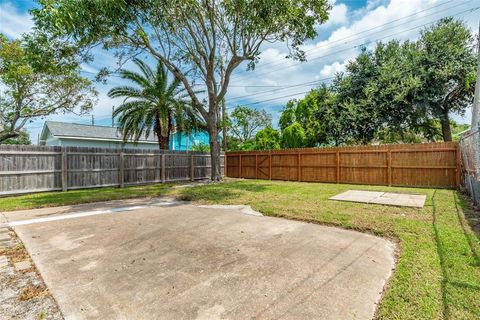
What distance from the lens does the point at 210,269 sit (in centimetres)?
295

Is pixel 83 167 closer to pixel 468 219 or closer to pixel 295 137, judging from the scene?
pixel 468 219

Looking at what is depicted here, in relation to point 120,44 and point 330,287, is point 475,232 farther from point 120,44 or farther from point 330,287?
point 120,44

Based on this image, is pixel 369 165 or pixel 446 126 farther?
pixel 446 126

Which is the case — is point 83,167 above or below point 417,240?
above

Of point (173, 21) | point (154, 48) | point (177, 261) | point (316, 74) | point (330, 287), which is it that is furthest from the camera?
point (316, 74)

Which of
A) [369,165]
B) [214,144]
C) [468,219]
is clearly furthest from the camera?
[214,144]

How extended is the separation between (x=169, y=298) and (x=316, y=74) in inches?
695

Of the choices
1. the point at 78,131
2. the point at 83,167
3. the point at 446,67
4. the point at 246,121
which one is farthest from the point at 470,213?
the point at 246,121

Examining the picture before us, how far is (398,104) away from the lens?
561 inches

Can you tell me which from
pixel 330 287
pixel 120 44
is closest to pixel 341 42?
pixel 120 44

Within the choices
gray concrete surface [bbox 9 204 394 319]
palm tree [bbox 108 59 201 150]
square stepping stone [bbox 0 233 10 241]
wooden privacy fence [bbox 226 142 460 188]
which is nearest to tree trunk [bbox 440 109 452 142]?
wooden privacy fence [bbox 226 142 460 188]

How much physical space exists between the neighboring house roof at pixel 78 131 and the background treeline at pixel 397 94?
1336cm

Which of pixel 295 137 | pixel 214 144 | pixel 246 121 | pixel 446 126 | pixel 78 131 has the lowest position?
pixel 214 144

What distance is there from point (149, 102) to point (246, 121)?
2029cm
